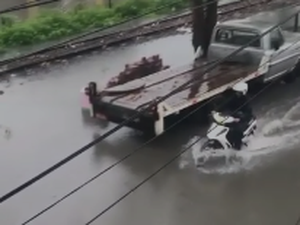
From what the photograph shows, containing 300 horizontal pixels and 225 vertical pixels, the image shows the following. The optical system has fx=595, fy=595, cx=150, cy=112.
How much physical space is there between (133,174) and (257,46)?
4900 mm

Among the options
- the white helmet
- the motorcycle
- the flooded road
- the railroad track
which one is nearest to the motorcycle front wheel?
the motorcycle

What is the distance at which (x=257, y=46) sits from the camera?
43.6 ft

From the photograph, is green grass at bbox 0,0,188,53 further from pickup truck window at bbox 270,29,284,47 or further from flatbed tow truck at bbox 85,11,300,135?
pickup truck window at bbox 270,29,284,47

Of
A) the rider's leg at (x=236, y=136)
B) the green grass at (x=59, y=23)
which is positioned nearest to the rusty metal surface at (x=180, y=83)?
the rider's leg at (x=236, y=136)

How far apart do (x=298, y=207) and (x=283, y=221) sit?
49 centimetres

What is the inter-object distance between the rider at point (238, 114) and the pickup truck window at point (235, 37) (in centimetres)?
190

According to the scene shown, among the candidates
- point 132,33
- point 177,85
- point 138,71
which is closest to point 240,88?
point 177,85

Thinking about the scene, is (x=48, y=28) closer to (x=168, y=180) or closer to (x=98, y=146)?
(x=98, y=146)

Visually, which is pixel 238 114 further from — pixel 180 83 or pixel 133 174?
pixel 133 174

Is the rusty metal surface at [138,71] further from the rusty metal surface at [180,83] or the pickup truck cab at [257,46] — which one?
the pickup truck cab at [257,46]

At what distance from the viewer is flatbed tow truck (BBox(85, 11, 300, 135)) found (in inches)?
438

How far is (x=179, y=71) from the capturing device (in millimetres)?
13086

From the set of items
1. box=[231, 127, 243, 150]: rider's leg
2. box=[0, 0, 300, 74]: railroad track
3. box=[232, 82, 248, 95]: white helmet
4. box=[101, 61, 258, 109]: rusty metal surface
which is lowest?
box=[0, 0, 300, 74]: railroad track

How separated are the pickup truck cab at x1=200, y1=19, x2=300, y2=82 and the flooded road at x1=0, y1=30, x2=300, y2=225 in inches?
30.5
